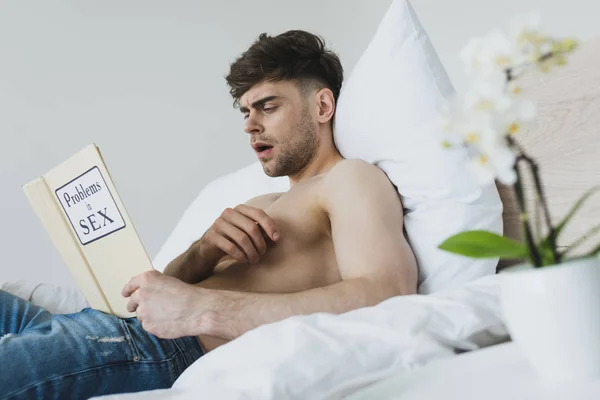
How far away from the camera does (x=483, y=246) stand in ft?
1.70

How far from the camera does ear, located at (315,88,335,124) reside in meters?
1.60

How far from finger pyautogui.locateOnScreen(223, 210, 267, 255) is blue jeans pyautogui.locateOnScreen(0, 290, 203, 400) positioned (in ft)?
0.65

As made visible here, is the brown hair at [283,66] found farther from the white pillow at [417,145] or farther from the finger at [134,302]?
the finger at [134,302]

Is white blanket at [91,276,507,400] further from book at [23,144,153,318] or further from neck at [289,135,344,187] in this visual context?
neck at [289,135,344,187]

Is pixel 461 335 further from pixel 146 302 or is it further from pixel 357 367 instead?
pixel 146 302

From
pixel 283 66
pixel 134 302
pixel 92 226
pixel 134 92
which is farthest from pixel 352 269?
pixel 134 92

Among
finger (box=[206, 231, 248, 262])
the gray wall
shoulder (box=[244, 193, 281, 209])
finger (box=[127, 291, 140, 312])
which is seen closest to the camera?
finger (box=[127, 291, 140, 312])

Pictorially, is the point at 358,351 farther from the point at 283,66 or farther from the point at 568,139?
the point at 283,66

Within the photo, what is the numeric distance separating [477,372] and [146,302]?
26.0 inches

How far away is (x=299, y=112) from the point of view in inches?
63.1

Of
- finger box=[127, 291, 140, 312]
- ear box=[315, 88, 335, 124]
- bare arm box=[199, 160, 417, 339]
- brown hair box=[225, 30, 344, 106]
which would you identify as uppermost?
brown hair box=[225, 30, 344, 106]

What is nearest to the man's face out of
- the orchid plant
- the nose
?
the nose

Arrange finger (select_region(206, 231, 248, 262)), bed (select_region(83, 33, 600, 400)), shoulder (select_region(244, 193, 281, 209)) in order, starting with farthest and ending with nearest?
shoulder (select_region(244, 193, 281, 209)), finger (select_region(206, 231, 248, 262)), bed (select_region(83, 33, 600, 400))

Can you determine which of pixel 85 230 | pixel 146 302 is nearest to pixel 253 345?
pixel 146 302
